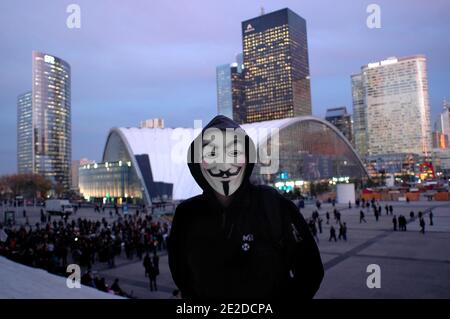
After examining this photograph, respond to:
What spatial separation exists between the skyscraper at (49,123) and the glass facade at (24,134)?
0.49 metres

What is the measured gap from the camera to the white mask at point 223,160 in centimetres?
205

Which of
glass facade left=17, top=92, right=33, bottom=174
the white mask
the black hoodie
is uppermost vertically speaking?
glass facade left=17, top=92, right=33, bottom=174

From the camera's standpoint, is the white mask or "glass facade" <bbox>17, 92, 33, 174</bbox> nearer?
the white mask

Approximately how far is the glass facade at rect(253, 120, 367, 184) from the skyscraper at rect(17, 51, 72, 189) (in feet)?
425

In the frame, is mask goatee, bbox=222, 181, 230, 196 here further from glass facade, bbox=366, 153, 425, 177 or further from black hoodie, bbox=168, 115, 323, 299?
glass facade, bbox=366, 153, 425, 177

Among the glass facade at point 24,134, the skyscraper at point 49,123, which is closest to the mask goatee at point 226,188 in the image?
the skyscraper at point 49,123

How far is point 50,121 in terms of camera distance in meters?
168

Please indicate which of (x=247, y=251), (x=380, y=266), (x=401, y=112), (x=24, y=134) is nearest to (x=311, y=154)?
(x=380, y=266)

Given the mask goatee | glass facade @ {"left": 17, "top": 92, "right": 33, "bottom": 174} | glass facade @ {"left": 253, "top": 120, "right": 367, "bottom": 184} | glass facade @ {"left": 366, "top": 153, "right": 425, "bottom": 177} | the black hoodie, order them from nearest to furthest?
the black hoodie
the mask goatee
glass facade @ {"left": 253, "top": 120, "right": 367, "bottom": 184}
glass facade @ {"left": 366, "top": 153, "right": 425, "bottom": 177}
glass facade @ {"left": 17, "top": 92, "right": 33, "bottom": 174}

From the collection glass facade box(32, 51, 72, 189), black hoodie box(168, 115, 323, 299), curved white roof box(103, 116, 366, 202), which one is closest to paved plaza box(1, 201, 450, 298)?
black hoodie box(168, 115, 323, 299)

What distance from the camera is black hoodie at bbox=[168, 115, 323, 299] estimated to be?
189 cm

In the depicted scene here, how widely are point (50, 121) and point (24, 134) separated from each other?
2156 cm

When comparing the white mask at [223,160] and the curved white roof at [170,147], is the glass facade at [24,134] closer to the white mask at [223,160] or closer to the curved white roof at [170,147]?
the curved white roof at [170,147]
